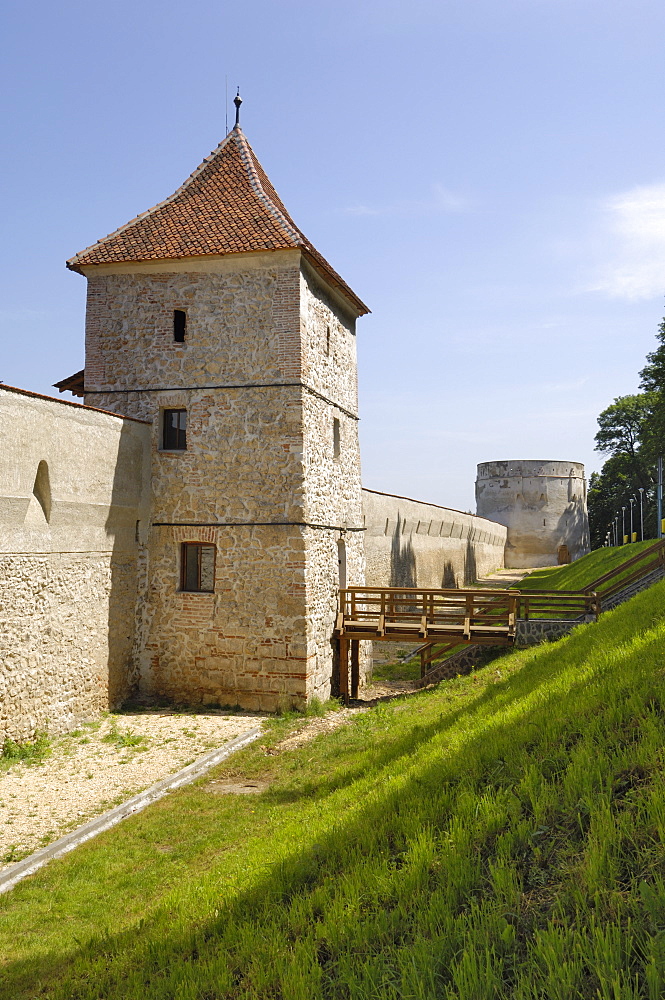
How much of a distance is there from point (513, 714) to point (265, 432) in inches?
291

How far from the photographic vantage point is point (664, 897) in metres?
2.96

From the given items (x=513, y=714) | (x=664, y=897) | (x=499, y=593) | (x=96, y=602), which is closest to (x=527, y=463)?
(x=499, y=593)

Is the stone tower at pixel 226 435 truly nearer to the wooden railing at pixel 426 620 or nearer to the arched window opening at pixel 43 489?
the wooden railing at pixel 426 620

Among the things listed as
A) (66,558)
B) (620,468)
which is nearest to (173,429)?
(66,558)

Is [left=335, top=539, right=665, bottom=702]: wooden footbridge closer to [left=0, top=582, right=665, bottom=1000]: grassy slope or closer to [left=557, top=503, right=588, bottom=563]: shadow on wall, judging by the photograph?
[left=0, top=582, right=665, bottom=1000]: grassy slope

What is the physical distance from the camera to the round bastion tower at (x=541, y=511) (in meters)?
45.1

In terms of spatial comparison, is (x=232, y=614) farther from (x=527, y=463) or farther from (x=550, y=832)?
(x=527, y=463)

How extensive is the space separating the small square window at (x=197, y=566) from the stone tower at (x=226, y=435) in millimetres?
25

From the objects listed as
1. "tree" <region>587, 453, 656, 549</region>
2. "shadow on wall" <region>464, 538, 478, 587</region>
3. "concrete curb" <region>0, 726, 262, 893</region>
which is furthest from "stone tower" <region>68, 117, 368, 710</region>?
"tree" <region>587, 453, 656, 549</region>

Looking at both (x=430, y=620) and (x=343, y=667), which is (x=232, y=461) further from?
(x=430, y=620)

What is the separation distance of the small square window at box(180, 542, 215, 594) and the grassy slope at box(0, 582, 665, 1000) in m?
5.95

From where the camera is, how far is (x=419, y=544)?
25188 millimetres

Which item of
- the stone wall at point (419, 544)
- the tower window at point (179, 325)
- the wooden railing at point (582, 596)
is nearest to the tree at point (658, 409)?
the stone wall at point (419, 544)

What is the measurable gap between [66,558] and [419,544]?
16.1m
